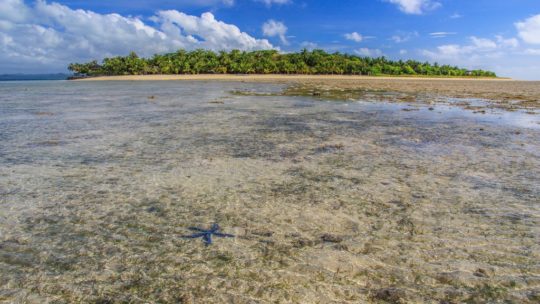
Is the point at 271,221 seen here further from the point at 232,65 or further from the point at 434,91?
the point at 232,65

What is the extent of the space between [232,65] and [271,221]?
11634 cm

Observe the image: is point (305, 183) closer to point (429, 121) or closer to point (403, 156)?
point (403, 156)

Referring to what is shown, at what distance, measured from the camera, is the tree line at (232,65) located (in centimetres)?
11625

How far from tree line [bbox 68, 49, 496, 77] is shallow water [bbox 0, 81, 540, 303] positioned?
11208cm

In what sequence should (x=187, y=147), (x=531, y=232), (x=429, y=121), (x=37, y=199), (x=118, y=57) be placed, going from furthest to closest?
(x=118, y=57) < (x=429, y=121) < (x=187, y=147) < (x=37, y=199) < (x=531, y=232)

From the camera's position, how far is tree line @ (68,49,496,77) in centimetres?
11625

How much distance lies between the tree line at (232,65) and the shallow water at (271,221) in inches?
4412

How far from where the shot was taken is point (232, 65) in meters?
117

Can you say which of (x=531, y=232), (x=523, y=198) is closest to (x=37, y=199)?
(x=531, y=232)

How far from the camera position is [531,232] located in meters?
4.25

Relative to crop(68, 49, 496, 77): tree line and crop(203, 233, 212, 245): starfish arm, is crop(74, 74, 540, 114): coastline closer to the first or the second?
crop(203, 233, 212, 245): starfish arm

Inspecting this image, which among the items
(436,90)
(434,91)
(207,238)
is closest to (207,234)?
(207,238)

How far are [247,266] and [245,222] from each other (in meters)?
1.02

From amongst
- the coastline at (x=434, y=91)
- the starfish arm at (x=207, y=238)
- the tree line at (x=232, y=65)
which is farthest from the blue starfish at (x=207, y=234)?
the tree line at (x=232, y=65)
